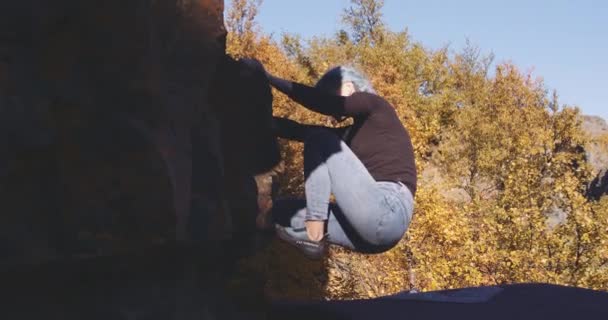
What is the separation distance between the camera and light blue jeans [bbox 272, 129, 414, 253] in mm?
4391

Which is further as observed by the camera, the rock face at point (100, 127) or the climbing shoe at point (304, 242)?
the climbing shoe at point (304, 242)

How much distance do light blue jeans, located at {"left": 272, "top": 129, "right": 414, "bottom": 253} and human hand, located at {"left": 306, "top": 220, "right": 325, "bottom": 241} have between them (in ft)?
0.11

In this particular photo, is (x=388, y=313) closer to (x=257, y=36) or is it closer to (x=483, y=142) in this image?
(x=257, y=36)

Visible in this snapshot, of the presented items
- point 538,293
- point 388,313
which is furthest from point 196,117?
point 538,293

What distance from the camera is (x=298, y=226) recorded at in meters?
4.78

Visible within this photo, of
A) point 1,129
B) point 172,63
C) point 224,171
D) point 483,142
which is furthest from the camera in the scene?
point 483,142

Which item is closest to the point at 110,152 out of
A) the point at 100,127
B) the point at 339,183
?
the point at 100,127

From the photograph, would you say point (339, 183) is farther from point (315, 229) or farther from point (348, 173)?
point (315, 229)

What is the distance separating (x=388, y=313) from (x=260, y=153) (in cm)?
158

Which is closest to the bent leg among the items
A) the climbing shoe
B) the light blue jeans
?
the light blue jeans

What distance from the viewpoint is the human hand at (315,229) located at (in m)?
4.48

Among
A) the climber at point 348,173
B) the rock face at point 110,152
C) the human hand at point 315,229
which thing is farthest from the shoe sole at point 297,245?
the rock face at point 110,152

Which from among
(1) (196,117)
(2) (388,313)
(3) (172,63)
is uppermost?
(3) (172,63)

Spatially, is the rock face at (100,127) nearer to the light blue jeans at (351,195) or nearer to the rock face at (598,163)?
the light blue jeans at (351,195)
